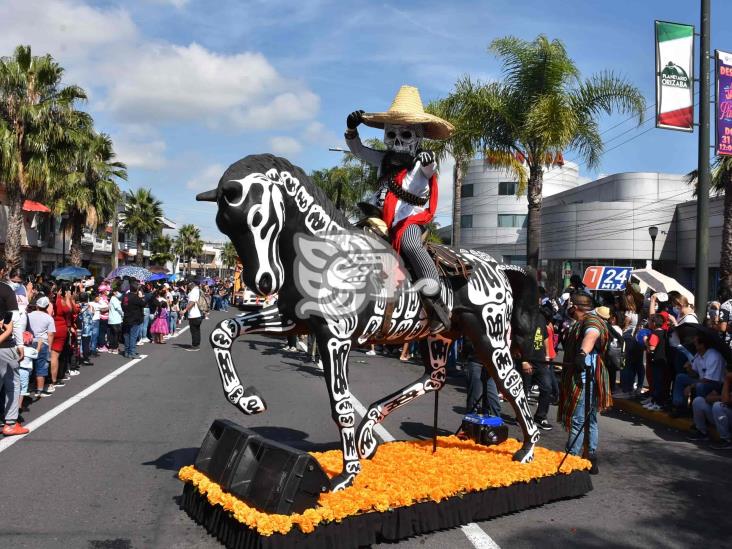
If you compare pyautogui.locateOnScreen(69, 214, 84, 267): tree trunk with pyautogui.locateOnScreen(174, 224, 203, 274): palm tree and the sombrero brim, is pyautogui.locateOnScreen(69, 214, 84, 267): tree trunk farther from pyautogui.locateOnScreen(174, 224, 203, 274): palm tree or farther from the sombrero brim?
pyautogui.locateOnScreen(174, 224, 203, 274): palm tree

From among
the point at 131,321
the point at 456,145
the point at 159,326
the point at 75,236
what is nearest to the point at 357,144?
the point at 131,321

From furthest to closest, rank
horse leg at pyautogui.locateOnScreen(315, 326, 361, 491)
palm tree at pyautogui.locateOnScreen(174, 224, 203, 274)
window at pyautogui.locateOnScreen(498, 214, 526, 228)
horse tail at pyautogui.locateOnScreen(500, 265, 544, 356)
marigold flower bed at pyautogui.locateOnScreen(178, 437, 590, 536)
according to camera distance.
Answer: palm tree at pyautogui.locateOnScreen(174, 224, 203, 274) < window at pyautogui.locateOnScreen(498, 214, 526, 228) < horse tail at pyautogui.locateOnScreen(500, 265, 544, 356) < horse leg at pyautogui.locateOnScreen(315, 326, 361, 491) < marigold flower bed at pyautogui.locateOnScreen(178, 437, 590, 536)

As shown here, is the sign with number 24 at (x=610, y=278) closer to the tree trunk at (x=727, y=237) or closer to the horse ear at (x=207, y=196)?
the tree trunk at (x=727, y=237)

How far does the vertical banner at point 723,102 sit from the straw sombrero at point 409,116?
700cm

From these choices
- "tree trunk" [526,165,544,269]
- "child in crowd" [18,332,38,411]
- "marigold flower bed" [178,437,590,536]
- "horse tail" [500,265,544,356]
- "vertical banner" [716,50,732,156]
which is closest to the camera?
"marigold flower bed" [178,437,590,536]

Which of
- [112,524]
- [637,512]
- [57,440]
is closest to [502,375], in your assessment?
[637,512]

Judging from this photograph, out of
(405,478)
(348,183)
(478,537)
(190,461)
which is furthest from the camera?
(348,183)

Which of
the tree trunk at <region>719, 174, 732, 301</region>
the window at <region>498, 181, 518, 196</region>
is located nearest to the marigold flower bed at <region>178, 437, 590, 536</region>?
the tree trunk at <region>719, 174, 732, 301</region>

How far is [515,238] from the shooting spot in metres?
56.1

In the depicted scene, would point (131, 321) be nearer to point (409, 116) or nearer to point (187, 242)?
point (409, 116)

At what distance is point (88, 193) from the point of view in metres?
26.3

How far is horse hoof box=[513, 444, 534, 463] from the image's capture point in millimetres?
5488

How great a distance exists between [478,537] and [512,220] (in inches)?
2119

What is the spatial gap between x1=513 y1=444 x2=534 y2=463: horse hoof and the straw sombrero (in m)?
2.99
